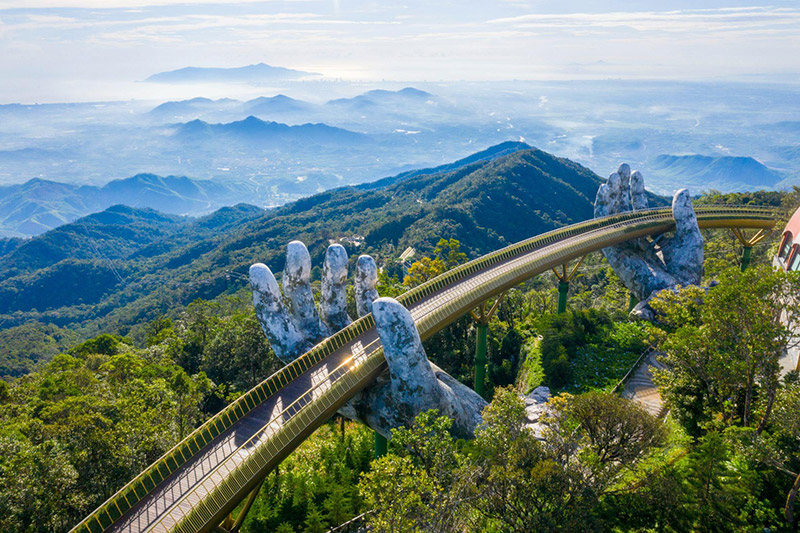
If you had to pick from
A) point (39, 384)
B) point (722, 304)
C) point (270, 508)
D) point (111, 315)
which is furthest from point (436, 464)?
point (111, 315)

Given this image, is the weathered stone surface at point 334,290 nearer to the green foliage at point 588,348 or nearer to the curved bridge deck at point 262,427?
the curved bridge deck at point 262,427

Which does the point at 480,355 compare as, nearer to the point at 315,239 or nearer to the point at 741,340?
the point at 741,340

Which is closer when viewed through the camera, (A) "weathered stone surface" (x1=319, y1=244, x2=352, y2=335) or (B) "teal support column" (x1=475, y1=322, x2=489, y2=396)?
(A) "weathered stone surface" (x1=319, y1=244, x2=352, y2=335)

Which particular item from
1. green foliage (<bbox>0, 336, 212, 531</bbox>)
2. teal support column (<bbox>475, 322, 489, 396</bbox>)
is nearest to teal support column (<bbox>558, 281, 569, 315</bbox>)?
teal support column (<bbox>475, 322, 489, 396</bbox>)

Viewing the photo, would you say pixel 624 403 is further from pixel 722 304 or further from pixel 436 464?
pixel 436 464

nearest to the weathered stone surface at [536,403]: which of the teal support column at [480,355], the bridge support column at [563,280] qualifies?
the teal support column at [480,355]

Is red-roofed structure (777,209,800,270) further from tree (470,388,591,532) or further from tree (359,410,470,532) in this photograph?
tree (359,410,470,532)
